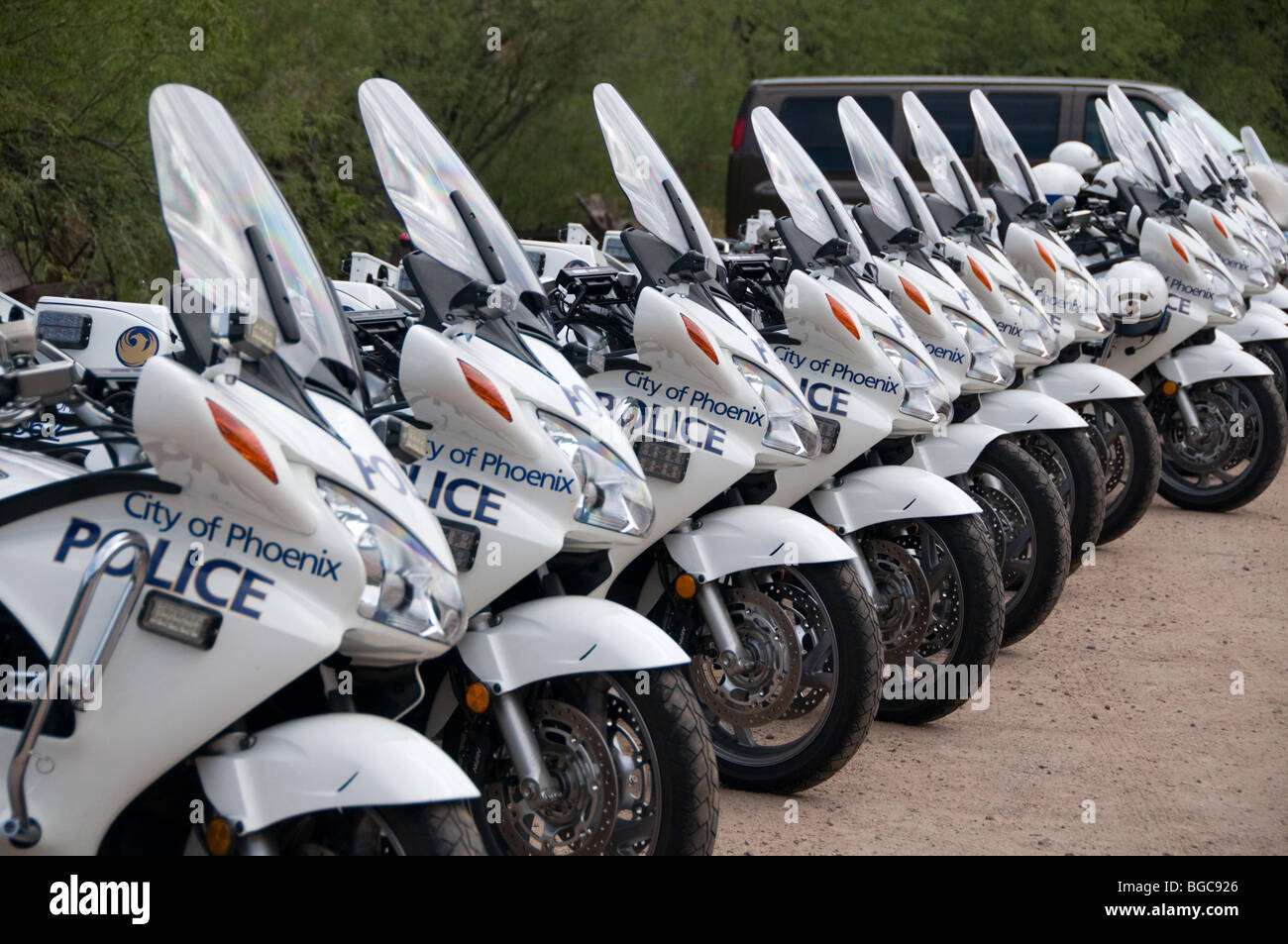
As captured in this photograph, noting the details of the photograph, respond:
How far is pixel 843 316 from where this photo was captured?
Answer: 17.1 feet

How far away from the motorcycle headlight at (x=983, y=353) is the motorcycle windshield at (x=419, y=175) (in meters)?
2.53

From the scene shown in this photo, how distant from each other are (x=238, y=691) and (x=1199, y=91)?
2673cm

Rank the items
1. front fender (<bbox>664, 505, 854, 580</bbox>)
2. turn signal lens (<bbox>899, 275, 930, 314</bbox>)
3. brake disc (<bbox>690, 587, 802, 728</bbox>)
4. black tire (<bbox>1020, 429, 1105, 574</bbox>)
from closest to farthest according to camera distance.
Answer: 1. front fender (<bbox>664, 505, 854, 580</bbox>)
2. brake disc (<bbox>690, 587, 802, 728</bbox>)
3. turn signal lens (<bbox>899, 275, 930, 314</bbox>)
4. black tire (<bbox>1020, 429, 1105, 574</bbox>)

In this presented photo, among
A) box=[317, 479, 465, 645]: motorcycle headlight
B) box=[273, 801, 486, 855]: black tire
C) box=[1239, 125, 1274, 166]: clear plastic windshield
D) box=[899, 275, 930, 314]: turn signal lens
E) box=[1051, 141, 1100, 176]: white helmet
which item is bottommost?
box=[273, 801, 486, 855]: black tire

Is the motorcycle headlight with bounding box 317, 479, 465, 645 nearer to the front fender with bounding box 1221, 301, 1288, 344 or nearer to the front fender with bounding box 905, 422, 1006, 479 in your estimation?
the front fender with bounding box 905, 422, 1006, 479

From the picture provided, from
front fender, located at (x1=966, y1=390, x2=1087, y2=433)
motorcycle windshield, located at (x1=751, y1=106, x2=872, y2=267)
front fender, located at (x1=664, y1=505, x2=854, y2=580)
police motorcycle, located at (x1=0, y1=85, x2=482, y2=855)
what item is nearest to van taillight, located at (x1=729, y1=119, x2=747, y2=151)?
front fender, located at (x1=966, y1=390, x2=1087, y2=433)

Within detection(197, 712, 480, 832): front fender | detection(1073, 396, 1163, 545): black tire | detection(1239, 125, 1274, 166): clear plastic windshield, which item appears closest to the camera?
detection(197, 712, 480, 832): front fender

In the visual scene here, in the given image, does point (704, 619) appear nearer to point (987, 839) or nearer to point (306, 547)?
point (987, 839)

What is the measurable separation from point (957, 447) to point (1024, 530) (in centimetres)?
40

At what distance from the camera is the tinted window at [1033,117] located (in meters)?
13.6

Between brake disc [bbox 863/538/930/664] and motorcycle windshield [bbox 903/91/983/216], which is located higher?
motorcycle windshield [bbox 903/91/983/216]

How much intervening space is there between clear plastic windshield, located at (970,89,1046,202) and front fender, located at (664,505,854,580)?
381 centimetres

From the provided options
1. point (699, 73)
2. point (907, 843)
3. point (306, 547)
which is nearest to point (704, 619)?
point (907, 843)

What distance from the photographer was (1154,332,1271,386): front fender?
323 inches
